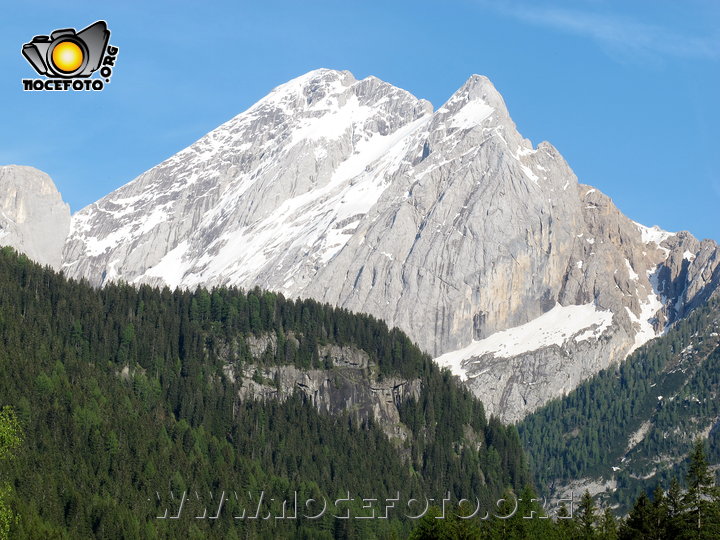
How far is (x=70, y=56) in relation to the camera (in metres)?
83.2

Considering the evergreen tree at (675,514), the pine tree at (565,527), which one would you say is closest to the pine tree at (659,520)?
the evergreen tree at (675,514)

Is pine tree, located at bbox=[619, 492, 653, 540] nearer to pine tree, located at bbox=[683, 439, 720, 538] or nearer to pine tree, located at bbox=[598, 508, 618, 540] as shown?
pine tree, located at bbox=[683, 439, 720, 538]

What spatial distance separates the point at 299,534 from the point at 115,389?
35121 millimetres

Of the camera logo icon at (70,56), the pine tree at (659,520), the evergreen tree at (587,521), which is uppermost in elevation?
the camera logo icon at (70,56)

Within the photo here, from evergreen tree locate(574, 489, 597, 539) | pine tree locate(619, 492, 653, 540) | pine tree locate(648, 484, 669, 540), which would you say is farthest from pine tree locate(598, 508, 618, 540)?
pine tree locate(648, 484, 669, 540)

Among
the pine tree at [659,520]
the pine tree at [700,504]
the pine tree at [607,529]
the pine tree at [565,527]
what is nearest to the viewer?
the pine tree at [700,504]

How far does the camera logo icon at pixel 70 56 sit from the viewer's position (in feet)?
267

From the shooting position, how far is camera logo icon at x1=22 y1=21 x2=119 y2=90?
8138 cm

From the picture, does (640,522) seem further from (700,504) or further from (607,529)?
(607,529)

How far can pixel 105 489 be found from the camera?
552 ft

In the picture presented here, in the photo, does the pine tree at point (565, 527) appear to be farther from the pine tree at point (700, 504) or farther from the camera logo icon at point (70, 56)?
the camera logo icon at point (70, 56)

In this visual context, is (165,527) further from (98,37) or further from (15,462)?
(98,37)

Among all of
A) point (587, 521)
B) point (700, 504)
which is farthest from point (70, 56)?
point (587, 521)

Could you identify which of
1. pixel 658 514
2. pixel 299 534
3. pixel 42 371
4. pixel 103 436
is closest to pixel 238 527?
pixel 299 534
